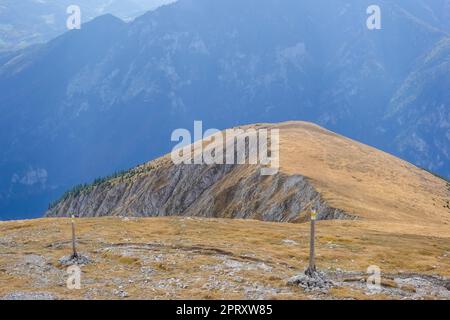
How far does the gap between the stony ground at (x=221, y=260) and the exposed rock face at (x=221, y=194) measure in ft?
68.4

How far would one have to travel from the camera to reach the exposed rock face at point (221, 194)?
90062 millimetres

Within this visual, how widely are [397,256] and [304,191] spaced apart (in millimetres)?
41632

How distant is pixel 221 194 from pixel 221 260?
3294 inches

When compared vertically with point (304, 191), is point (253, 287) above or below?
below

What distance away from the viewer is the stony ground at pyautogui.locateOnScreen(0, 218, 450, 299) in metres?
35.9

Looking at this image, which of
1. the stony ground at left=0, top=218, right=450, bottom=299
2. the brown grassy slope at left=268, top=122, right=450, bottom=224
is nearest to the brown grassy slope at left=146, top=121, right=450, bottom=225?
the brown grassy slope at left=268, top=122, right=450, bottom=224

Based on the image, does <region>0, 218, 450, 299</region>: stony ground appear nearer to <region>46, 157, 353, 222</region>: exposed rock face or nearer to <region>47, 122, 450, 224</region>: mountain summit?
<region>47, 122, 450, 224</region>: mountain summit

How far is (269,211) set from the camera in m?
97.9

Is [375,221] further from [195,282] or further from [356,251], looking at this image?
[195,282]

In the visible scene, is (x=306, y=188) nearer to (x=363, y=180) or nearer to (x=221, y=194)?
(x=363, y=180)

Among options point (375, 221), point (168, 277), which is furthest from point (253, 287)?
point (375, 221)

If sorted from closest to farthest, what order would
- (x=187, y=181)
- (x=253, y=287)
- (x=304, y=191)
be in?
(x=253, y=287), (x=304, y=191), (x=187, y=181)

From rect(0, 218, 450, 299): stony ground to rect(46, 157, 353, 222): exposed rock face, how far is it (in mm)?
20851

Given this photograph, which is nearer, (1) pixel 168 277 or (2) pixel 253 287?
(2) pixel 253 287
